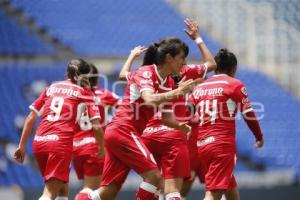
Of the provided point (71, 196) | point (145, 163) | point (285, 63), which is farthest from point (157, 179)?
point (285, 63)

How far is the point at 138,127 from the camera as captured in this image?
7.66 metres

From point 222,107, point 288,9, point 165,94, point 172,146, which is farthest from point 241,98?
point 288,9

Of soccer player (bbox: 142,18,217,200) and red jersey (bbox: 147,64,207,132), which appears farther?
red jersey (bbox: 147,64,207,132)

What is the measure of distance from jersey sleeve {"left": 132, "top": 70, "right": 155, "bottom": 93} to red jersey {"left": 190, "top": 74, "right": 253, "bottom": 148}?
116 cm

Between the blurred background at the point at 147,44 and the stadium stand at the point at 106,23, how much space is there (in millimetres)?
24

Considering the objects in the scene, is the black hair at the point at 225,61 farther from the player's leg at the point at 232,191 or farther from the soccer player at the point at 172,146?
the player's leg at the point at 232,191

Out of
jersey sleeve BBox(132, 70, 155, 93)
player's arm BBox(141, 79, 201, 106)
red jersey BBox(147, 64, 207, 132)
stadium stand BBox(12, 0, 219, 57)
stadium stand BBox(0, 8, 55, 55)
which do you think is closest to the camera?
player's arm BBox(141, 79, 201, 106)

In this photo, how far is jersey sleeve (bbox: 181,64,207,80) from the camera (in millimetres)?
8391

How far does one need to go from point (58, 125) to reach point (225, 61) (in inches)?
79.1

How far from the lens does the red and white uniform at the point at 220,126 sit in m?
8.24

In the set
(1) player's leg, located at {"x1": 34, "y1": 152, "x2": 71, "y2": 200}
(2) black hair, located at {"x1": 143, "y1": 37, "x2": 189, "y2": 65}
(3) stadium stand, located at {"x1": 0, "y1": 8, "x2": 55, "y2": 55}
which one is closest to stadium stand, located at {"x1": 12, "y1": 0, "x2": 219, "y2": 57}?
(3) stadium stand, located at {"x1": 0, "y1": 8, "x2": 55, "y2": 55}

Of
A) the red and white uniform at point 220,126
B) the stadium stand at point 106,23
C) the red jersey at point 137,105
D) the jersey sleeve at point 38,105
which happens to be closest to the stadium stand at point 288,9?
the stadium stand at point 106,23

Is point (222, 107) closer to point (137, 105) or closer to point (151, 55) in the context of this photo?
point (151, 55)

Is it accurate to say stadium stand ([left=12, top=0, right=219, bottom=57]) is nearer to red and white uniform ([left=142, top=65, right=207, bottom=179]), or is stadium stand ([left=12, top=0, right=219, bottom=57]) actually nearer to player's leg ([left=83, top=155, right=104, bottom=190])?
player's leg ([left=83, top=155, right=104, bottom=190])
